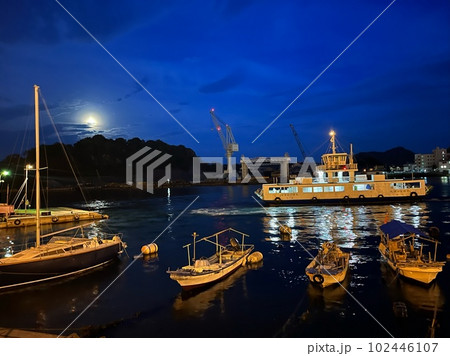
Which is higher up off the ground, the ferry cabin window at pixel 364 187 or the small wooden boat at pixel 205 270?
the ferry cabin window at pixel 364 187

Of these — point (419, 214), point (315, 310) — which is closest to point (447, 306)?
point (315, 310)

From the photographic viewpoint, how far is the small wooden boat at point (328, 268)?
21.4 metres

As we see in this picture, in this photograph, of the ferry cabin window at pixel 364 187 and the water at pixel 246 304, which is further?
the ferry cabin window at pixel 364 187

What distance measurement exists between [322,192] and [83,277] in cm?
5796

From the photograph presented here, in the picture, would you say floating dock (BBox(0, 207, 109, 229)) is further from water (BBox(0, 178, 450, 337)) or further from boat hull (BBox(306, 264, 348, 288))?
boat hull (BBox(306, 264, 348, 288))

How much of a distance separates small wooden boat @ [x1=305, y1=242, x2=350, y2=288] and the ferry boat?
160 ft

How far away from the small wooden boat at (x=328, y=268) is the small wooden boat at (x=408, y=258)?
319 cm

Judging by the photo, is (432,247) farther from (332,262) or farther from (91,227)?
(91,227)

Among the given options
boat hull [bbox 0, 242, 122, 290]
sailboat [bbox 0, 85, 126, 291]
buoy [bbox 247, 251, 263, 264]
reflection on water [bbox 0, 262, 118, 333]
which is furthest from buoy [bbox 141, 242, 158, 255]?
buoy [bbox 247, 251, 263, 264]

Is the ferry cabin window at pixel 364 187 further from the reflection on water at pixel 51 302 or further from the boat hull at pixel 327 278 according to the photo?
the reflection on water at pixel 51 302

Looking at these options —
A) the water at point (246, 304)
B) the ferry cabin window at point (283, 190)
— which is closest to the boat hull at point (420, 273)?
the water at point (246, 304)

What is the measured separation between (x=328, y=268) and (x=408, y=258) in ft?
18.2

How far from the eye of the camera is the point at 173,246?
36.2 metres

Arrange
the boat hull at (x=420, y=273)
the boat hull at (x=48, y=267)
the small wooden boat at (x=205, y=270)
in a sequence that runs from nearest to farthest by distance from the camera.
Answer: the boat hull at (x=420, y=273), the small wooden boat at (x=205, y=270), the boat hull at (x=48, y=267)
